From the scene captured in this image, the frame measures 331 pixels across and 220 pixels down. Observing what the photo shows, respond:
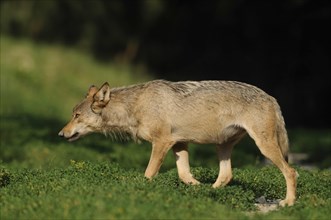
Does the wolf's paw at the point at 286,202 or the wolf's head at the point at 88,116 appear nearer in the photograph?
the wolf's paw at the point at 286,202

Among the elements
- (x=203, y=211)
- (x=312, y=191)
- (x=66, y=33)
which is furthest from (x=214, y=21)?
(x=203, y=211)

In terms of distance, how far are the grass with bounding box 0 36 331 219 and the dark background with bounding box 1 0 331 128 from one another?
9025mm

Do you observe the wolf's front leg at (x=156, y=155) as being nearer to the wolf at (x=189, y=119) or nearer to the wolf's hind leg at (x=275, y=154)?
the wolf at (x=189, y=119)

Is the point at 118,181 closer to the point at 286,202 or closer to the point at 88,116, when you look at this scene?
the point at 88,116

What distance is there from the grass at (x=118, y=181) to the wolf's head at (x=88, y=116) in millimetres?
467

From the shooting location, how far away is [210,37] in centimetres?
3538

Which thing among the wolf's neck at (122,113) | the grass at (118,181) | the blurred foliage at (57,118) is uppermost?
the wolf's neck at (122,113)

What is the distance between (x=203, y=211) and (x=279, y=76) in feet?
84.0

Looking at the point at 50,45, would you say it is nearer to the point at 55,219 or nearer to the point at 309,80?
the point at 309,80

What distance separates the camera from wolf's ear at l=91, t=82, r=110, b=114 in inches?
469

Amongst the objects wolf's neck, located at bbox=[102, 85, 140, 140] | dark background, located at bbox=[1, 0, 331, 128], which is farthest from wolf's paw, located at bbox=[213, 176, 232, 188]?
dark background, located at bbox=[1, 0, 331, 128]

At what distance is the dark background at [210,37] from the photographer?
33.1 m

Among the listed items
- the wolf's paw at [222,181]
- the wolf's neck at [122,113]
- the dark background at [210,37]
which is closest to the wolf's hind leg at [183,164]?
the wolf's paw at [222,181]

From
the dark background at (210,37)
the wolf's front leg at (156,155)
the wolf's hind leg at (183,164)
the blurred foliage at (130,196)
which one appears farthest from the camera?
the dark background at (210,37)
